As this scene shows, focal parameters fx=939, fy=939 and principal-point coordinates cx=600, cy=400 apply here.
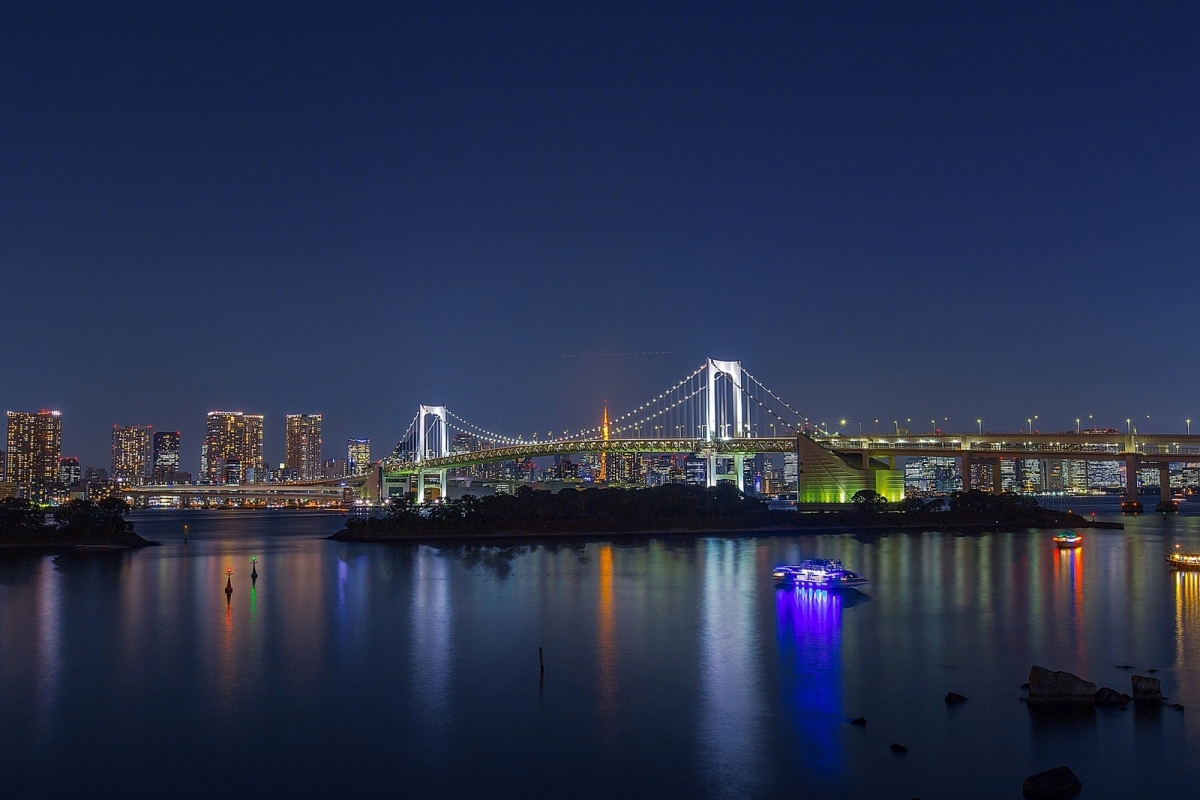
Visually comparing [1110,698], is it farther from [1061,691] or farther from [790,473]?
[790,473]

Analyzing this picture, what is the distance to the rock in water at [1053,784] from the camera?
Result: 7.94 m

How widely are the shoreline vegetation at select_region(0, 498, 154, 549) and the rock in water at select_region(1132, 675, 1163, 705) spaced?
31.9m

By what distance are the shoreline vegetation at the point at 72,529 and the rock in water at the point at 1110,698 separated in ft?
104

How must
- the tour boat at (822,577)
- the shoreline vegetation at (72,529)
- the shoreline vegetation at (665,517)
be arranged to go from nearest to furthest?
the tour boat at (822,577) → the shoreline vegetation at (72,529) → the shoreline vegetation at (665,517)

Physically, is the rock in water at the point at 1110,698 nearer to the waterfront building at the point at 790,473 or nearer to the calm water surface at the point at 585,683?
the calm water surface at the point at 585,683

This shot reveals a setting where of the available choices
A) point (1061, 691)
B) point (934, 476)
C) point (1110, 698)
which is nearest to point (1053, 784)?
point (1061, 691)

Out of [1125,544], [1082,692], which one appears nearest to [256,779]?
[1082,692]

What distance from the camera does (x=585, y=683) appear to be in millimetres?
11898

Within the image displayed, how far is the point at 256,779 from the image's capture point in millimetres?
8578

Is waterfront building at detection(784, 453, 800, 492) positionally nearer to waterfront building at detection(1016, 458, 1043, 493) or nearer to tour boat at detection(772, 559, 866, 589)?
waterfront building at detection(1016, 458, 1043, 493)

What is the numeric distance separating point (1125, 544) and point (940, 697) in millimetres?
23871

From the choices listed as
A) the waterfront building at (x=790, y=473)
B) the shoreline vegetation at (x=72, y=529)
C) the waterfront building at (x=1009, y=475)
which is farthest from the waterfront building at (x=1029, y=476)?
the shoreline vegetation at (x=72, y=529)

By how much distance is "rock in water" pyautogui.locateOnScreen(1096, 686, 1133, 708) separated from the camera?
1014cm

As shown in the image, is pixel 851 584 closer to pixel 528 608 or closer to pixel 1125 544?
pixel 528 608
